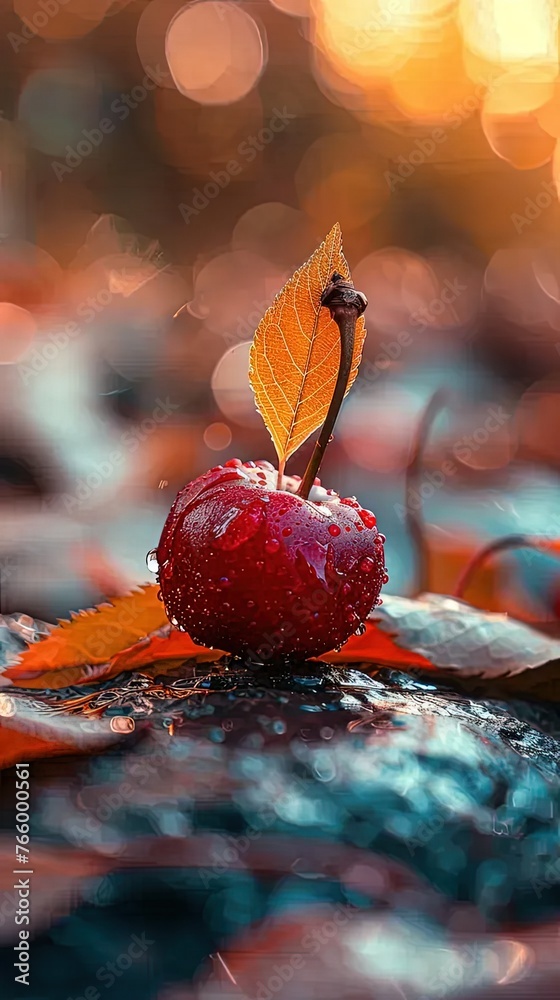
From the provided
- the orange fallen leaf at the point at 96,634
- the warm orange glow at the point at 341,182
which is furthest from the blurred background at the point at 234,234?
the orange fallen leaf at the point at 96,634

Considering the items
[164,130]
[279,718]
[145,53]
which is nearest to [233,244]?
[164,130]

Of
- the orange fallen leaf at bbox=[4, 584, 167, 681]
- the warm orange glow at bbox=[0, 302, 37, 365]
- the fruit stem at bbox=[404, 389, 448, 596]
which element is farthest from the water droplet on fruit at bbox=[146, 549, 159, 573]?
the warm orange glow at bbox=[0, 302, 37, 365]

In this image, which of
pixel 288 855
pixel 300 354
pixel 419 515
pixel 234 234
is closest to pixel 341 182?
pixel 234 234

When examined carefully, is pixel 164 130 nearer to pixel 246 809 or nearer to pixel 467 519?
pixel 467 519

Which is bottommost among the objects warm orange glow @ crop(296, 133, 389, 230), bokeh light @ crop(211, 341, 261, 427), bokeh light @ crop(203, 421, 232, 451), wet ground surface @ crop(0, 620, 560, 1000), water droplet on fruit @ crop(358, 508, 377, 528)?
wet ground surface @ crop(0, 620, 560, 1000)

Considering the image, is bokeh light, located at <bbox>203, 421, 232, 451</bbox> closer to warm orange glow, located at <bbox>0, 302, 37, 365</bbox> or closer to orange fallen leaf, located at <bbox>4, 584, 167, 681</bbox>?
warm orange glow, located at <bbox>0, 302, 37, 365</bbox>

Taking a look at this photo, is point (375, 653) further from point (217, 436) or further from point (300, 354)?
point (217, 436)

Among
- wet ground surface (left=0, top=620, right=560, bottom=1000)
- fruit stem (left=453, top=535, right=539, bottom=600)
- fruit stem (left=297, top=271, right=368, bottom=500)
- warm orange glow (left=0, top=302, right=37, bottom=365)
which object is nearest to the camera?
wet ground surface (left=0, top=620, right=560, bottom=1000)
